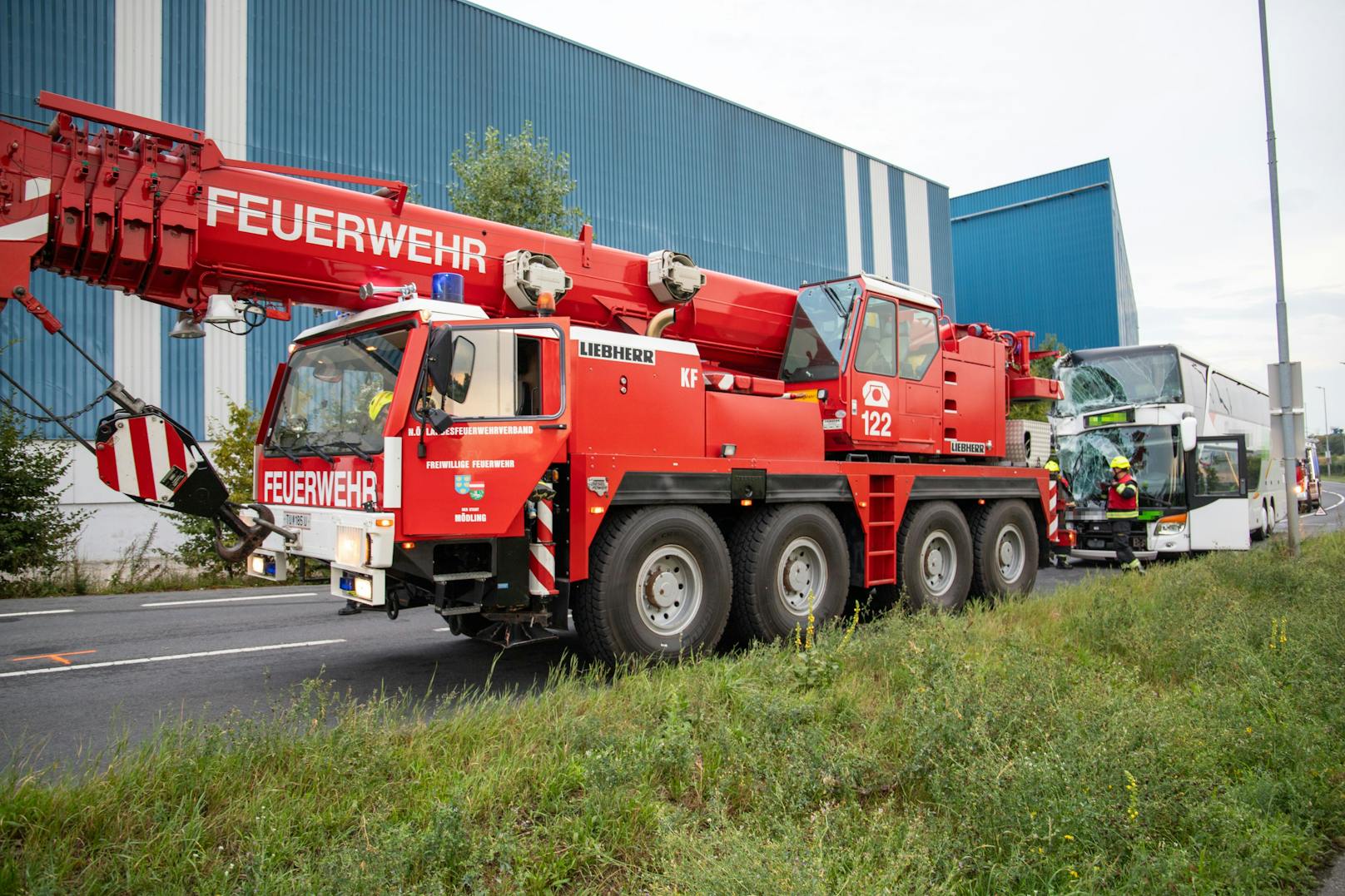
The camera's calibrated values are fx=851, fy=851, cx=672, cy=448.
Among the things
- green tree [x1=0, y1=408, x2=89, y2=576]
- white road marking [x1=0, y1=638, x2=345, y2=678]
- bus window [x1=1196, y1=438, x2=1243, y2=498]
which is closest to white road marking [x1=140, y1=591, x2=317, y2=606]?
green tree [x1=0, y1=408, x2=89, y2=576]

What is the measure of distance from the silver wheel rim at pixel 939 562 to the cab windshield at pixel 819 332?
2058 mm

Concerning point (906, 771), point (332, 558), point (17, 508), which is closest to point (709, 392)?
point (332, 558)

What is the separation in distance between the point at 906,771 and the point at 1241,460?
12601 mm

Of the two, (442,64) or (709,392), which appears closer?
(709,392)

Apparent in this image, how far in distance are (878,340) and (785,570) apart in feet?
8.43

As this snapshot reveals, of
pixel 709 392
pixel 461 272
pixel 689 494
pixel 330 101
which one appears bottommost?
pixel 689 494

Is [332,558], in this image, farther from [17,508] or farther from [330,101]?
[330,101]

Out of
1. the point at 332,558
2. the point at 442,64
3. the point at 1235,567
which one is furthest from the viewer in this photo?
the point at 442,64

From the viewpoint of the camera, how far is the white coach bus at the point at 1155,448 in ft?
45.0

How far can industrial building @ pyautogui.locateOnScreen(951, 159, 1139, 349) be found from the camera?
38750mm

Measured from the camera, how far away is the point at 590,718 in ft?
13.8

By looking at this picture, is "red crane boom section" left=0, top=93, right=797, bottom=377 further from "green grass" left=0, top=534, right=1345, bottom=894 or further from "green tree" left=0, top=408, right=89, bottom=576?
"green tree" left=0, top=408, right=89, bottom=576

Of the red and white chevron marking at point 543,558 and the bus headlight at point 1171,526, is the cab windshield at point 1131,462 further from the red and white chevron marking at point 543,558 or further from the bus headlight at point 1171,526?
the red and white chevron marking at point 543,558

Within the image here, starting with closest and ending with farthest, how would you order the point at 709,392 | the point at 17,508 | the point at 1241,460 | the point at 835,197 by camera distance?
the point at 709,392 < the point at 17,508 < the point at 1241,460 < the point at 835,197
